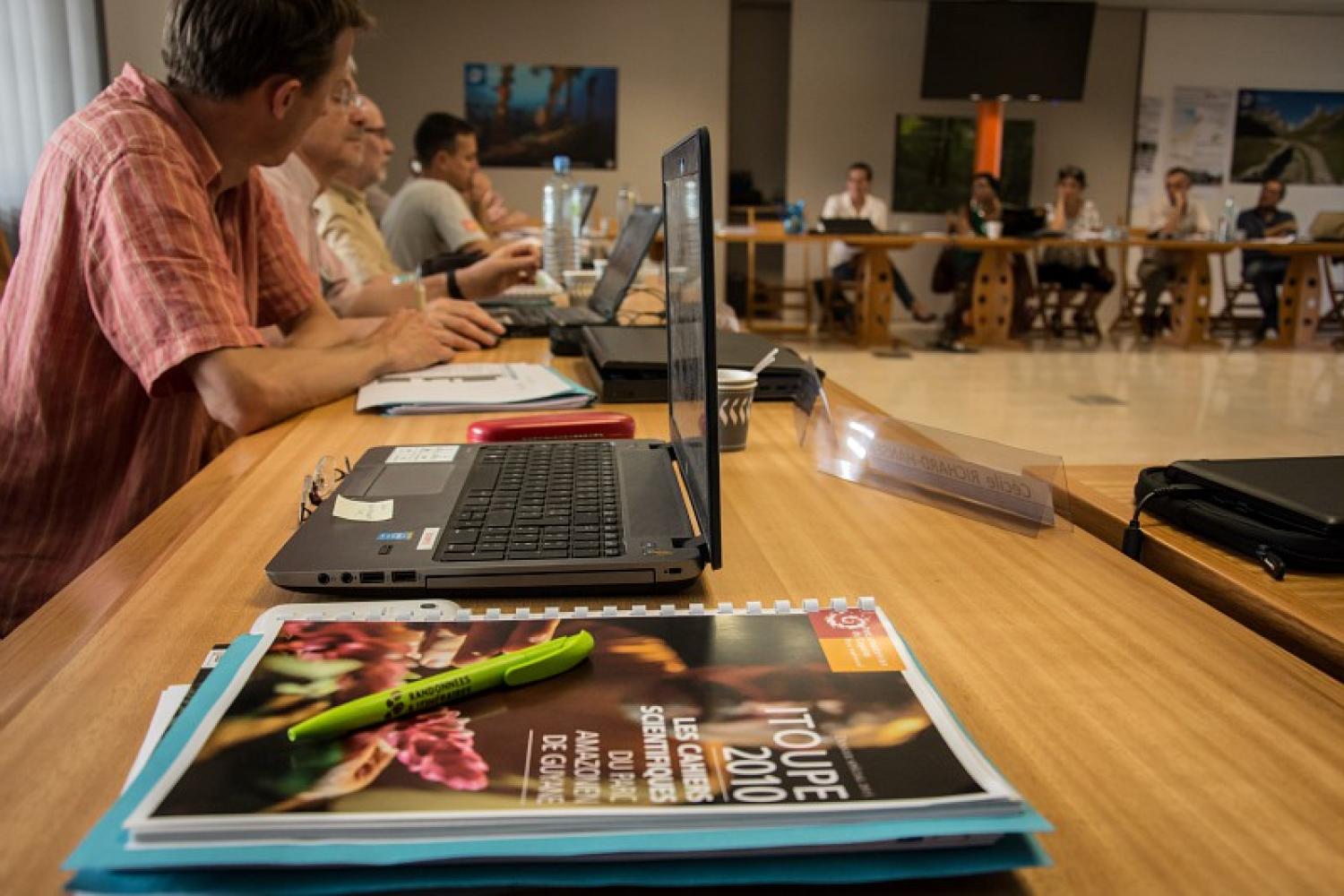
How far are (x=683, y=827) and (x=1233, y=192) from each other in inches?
436

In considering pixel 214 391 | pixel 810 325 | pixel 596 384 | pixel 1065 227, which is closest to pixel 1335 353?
pixel 1065 227

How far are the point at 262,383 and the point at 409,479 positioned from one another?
473mm

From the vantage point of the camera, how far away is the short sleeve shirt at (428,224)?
165 inches

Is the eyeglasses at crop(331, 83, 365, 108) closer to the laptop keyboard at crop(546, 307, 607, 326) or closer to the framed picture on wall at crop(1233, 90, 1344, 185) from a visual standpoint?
the laptop keyboard at crop(546, 307, 607, 326)

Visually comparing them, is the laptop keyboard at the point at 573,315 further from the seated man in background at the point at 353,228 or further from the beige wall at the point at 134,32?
the beige wall at the point at 134,32

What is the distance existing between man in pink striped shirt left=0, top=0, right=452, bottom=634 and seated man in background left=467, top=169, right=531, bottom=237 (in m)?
4.54

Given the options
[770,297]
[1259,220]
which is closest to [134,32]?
[770,297]

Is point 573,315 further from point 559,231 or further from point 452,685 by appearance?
point 452,685

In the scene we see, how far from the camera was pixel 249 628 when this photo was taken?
730mm

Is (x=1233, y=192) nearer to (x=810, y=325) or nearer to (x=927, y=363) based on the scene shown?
(x=810, y=325)

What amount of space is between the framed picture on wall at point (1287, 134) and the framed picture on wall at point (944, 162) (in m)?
2.00

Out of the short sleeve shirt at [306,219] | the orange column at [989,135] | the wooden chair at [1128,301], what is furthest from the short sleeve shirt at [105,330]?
the orange column at [989,135]

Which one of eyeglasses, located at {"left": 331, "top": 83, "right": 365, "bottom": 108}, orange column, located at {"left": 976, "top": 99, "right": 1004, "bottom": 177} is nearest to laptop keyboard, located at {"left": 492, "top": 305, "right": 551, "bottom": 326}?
eyeglasses, located at {"left": 331, "top": 83, "right": 365, "bottom": 108}

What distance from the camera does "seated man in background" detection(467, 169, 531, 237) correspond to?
635 cm
